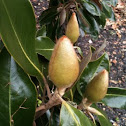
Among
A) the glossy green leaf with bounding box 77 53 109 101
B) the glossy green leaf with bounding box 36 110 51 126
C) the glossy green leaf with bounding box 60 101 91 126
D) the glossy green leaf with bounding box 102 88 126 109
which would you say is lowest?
the glossy green leaf with bounding box 102 88 126 109

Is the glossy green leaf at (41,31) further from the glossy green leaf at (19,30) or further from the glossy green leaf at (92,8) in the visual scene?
the glossy green leaf at (92,8)

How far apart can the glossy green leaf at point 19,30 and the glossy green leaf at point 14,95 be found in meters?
0.03

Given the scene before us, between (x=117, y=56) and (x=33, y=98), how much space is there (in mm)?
2519

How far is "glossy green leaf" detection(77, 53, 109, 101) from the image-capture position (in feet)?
2.59

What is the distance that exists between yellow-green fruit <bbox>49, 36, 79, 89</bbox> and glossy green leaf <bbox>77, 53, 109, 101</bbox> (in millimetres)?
254

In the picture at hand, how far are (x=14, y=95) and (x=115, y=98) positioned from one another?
43cm

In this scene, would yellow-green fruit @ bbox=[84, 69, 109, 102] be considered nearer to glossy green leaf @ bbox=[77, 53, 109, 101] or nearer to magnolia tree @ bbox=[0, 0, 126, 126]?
magnolia tree @ bbox=[0, 0, 126, 126]

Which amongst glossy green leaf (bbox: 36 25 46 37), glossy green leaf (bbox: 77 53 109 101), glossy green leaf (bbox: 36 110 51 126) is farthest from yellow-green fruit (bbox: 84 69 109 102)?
glossy green leaf (bbox: 36 25 46 37)

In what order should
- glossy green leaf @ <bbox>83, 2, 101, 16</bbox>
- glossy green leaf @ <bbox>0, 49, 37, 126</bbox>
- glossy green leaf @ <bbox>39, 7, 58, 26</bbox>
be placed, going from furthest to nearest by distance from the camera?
1. glossy green leaf @ <bbox>39, 7, 58, 26</bbox>
2. glossy green leaf @ <bbox>83, 2, 101, 16</bbox>
3. glossy green leaf @ <bbox>0, 49, 37, 126</bbox>

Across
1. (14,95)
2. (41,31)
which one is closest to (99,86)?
(14,95)

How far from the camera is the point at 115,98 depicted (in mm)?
885

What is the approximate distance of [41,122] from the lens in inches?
31.6

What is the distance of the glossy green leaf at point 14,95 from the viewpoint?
0.58m

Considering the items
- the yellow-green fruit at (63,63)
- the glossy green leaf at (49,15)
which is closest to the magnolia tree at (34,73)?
the yellow-green fruit at (63,63)
